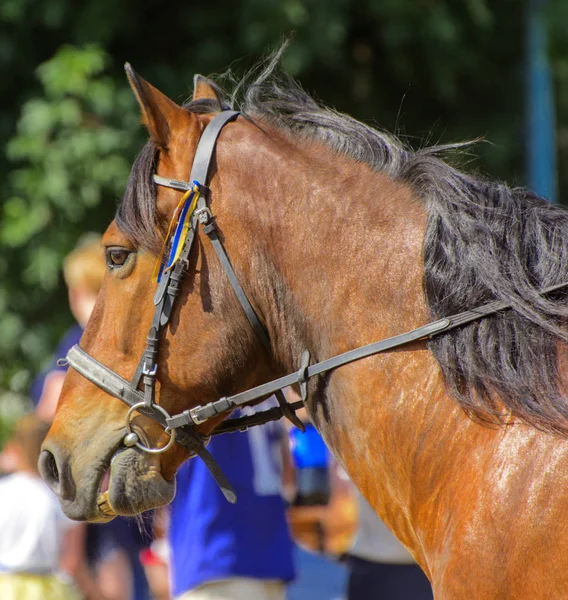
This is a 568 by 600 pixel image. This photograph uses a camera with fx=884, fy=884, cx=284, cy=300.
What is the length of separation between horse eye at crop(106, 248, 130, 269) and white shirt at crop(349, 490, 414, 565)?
195cm

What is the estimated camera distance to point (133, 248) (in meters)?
2.23

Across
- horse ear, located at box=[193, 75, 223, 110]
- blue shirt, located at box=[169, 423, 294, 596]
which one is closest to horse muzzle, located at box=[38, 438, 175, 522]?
horse ear, located at box=[193, 75, 223, 110]

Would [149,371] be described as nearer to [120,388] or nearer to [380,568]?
[120,388]

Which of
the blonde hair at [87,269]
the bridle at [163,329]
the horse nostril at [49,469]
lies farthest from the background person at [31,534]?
the bridle at [163,329]

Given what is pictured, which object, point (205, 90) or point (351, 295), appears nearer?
point (351, 295)

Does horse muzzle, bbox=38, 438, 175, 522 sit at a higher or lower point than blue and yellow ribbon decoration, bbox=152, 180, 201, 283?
lower

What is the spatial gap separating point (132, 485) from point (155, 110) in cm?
94

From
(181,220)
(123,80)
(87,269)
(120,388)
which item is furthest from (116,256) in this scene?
(123,80)

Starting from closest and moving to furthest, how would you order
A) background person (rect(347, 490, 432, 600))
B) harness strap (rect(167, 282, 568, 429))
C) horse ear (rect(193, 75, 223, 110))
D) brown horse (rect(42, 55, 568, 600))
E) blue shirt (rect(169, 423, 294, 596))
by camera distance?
brown horse (rect(42, 55, 568, 600)) → harness strap (rect(167, 282, 568, 429)) → horse ear (rect(193, 75, 223, 110)) → blue shirt (rect(169, 423, 294, 596)) → background person (rect(347, 490, 432, 600))

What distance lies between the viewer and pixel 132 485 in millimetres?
2213

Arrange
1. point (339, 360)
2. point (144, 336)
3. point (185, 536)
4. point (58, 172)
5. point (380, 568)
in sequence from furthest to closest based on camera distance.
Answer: point (58, 172) → point (380, 568) → point (185, 536) → point (144, 336) → point (339, 360)

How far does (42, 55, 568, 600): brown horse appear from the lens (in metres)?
1.84

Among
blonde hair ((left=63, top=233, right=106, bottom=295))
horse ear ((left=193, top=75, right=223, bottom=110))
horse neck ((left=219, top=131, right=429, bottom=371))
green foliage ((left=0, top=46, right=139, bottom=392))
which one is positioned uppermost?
green foliage ((left=0, top=46, right=139, bottom=392))

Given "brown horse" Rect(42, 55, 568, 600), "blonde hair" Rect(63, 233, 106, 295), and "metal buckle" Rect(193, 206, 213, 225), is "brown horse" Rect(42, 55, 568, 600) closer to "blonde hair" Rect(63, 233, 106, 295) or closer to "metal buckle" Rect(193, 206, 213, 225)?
"metal buckle" Rect(193, 206, 213, 225)
